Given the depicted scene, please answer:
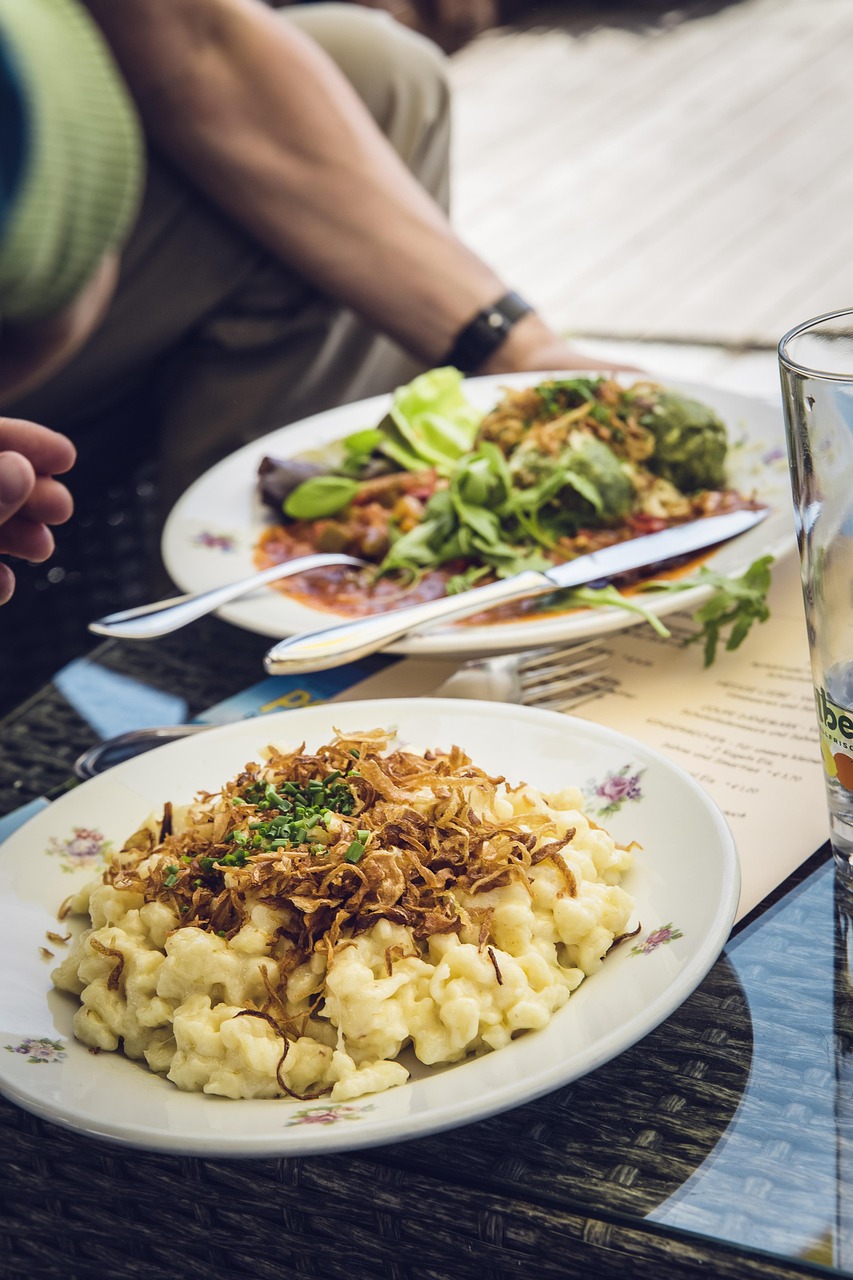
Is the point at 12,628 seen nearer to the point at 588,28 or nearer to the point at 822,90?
the point at 822,90

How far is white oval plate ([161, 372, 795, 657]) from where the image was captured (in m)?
1.04

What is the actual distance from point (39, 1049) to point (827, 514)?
48 cm

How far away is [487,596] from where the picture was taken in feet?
3.45

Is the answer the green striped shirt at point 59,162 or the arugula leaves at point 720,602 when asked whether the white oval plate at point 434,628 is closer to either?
the arugula leaves at point 720,602

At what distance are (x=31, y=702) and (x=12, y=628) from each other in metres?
0.61

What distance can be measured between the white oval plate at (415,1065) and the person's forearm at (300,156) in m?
0.92

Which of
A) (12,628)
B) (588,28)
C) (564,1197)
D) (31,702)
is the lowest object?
(588,28)

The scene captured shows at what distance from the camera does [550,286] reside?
375 cm

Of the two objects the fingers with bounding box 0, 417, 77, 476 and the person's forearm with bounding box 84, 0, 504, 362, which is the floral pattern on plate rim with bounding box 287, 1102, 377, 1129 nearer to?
the fingers with bounding box 0, 417, 77, 476

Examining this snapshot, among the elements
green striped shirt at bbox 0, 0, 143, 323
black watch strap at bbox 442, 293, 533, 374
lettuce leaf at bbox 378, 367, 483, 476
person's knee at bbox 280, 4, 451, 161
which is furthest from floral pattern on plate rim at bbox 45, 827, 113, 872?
person's knee at bbox 280, 4, 451, 161

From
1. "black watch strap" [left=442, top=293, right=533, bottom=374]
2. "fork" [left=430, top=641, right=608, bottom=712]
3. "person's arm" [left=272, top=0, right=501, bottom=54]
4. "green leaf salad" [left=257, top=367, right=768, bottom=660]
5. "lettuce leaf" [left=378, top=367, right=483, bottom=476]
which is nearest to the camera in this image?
"fork" [left=430, top=641, right=608, bottom=712]

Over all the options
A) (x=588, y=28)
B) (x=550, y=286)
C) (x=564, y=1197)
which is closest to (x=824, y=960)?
(x=564, y=1197)

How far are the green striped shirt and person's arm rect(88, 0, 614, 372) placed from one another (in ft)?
2.70

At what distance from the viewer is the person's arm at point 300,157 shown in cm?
171
